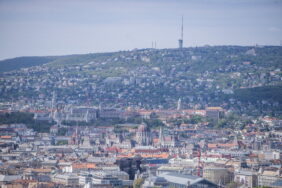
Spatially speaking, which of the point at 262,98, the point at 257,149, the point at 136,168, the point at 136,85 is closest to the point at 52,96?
the point at 136,85

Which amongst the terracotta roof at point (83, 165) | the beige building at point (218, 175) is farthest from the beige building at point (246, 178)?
the terracotta roof at point (83, 165)

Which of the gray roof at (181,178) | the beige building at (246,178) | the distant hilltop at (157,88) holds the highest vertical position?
the distant hilltop at (157,88)

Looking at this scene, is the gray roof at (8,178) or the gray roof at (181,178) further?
the gray roof at (8,178)

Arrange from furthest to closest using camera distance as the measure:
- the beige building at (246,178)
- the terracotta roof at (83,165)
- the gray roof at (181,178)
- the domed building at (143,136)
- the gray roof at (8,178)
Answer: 1. the domed building at (143,136)
2. the terracotta roof at (83,165)
3. the beige building at (246,178)
4. the gray roof at (8,178)
5. the gray roof at (181,178)

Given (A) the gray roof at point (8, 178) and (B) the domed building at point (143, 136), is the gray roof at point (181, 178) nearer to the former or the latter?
(A) the gray roof at point (8, 178)

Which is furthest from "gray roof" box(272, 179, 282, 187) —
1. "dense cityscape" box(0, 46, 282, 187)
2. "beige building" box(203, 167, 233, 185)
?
"beige building" box(203, 167, 233, 185)

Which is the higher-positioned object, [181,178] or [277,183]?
[181,178]

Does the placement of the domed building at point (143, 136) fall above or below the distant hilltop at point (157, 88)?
below

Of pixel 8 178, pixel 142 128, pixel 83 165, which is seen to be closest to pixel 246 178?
pixel 83 165

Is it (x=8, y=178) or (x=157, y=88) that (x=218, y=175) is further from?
(x=157, y=88)

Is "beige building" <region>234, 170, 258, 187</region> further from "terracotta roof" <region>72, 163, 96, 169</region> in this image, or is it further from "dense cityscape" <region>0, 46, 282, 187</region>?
"terracotta roof" <region>72, 163, 96, 169</region>
